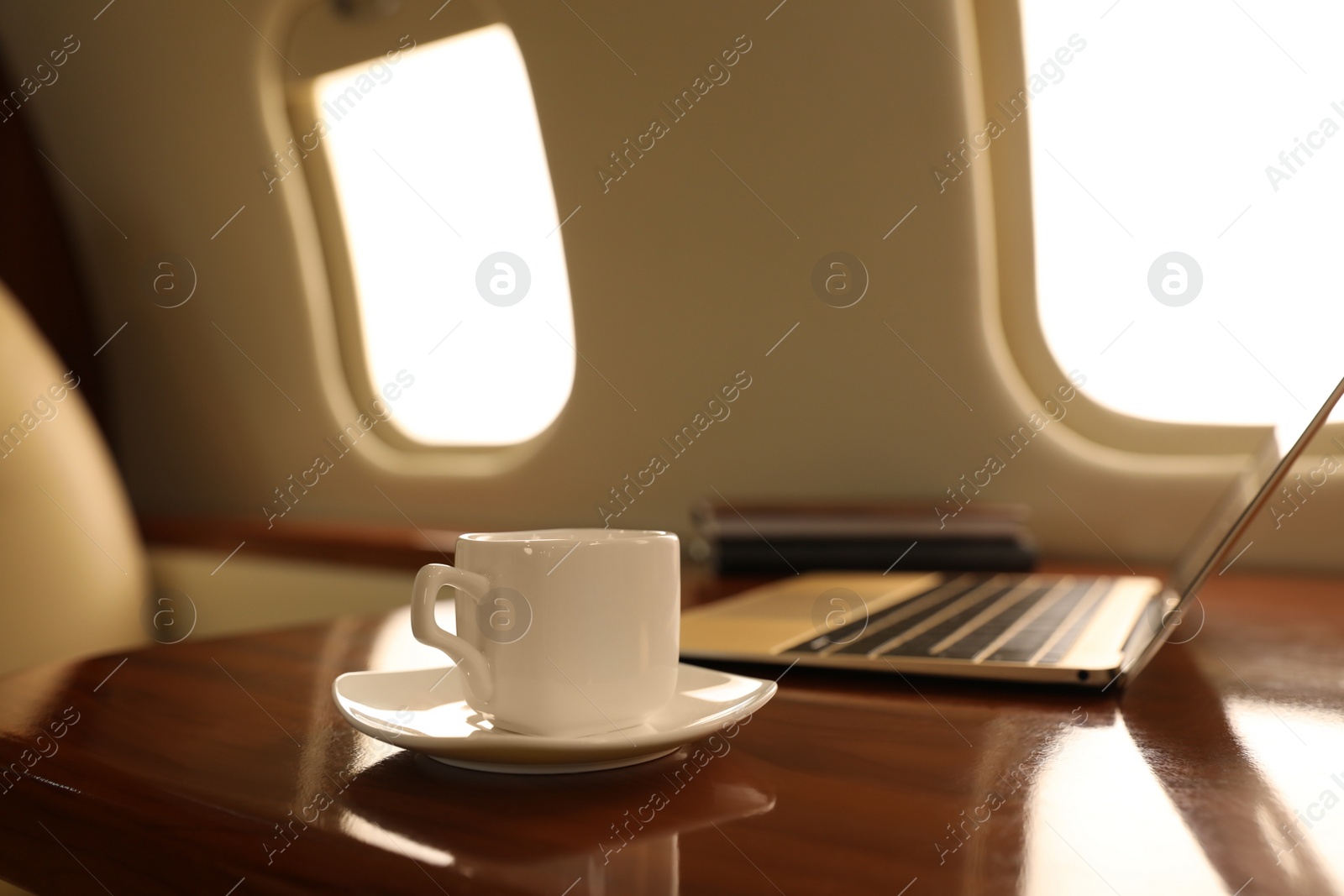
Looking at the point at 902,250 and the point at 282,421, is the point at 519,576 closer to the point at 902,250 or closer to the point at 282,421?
the point at 902,250

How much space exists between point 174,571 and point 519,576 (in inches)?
66.2

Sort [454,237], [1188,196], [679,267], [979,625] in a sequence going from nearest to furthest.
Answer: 1. [979,625]
2. [1188,196]
3. [679,267]
4. [454,237]

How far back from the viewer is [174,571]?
193cm

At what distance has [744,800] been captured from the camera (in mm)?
453

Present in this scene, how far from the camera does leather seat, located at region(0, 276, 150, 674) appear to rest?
131cm

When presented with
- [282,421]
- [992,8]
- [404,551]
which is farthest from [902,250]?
[282,421]

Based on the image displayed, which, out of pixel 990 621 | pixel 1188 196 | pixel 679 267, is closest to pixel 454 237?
pixel 679 267

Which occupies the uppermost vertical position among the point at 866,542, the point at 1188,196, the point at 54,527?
the point at 1188,196

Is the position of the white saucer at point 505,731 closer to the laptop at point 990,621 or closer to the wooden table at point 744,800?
the wooden table at point 744,800

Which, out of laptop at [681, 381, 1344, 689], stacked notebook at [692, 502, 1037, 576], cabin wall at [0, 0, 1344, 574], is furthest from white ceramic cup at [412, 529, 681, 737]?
cabin wall at [0, 0, 1344, 574]

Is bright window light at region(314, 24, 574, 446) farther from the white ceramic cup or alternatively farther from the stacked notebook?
the white ceramic cup

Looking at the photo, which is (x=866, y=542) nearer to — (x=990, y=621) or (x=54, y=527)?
(x=990, y=621)

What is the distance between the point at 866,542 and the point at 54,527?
111 centimetres

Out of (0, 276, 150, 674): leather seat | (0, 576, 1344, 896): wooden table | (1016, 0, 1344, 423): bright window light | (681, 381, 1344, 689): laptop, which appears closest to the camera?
(0, 576, 1344, 896): wooden table
